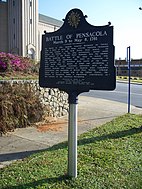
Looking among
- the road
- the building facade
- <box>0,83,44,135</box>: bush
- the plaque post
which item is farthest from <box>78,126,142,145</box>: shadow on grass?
the building facade

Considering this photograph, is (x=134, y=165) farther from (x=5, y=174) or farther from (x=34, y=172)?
(x=5, y=174)

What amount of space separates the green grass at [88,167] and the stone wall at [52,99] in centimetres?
289

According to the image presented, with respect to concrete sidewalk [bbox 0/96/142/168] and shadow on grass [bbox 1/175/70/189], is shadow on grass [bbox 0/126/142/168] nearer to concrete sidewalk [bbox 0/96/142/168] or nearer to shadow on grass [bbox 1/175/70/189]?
concrete sidewalk [bbox 0/96/142/168]

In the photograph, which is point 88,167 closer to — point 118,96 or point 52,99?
point 52,99

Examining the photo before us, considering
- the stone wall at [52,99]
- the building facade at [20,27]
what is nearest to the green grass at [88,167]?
the stone wall at [52,99]

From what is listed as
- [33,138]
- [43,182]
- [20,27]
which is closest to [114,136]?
[33,138]

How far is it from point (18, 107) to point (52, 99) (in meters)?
2.06

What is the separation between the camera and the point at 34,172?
4.30 metres

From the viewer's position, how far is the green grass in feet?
13.1

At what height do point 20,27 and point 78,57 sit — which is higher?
point 20,27

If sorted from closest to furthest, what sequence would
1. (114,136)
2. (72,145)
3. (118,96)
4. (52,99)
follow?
(72,145), (114,136), (52,99), (118,96)

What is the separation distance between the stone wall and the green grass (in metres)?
2.89

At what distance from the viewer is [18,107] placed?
301 inches

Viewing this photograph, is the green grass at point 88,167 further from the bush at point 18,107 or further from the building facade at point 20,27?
the building facade at point 20,27
